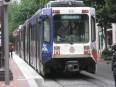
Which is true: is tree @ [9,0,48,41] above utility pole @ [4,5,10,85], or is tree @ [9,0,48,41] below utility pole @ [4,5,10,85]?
above

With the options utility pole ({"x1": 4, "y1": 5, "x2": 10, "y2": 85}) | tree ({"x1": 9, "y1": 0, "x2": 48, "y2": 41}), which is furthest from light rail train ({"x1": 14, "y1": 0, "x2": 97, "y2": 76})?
tree ({"x1": 9, "y1": 0, "x2": 48, "y2": 41})

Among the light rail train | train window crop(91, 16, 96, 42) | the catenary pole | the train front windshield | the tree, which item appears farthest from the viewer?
the tree

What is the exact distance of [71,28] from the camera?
21.3 m

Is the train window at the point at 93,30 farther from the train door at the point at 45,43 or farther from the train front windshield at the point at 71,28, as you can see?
the train door at the point at 45,43

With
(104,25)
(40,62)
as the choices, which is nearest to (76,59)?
(40,62)

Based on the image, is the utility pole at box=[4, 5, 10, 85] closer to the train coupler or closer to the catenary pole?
the catenary pole

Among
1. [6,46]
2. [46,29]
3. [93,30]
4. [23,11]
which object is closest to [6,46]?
[6,46]

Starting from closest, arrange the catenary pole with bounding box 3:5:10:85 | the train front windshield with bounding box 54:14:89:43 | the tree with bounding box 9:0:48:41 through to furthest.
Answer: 1. the catenary pole with bounding box 3:5:10:85
2. the train front windshield with bounding box 54:14:89:43
3. the tree with bounding box 9:0:48:41

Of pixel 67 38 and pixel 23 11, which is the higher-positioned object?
pixel 23 11

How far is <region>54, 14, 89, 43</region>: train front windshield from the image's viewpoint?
21188 mm

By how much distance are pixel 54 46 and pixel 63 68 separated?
1202mm

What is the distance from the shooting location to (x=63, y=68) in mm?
21484

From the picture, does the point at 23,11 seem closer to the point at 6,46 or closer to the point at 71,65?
the point at 71,65

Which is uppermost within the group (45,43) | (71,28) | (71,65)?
(71,28)
